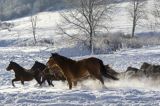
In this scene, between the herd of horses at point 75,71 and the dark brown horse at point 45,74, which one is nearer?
the herd of horses at point 75,71

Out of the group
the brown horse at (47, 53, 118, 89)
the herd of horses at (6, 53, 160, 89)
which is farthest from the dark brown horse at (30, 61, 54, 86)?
the brown horse at (47, 53, 118, 89)

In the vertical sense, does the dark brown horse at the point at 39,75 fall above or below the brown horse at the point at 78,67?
below

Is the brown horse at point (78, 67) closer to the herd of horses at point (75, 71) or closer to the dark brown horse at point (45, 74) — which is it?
the herd of horses at point (75, 71)

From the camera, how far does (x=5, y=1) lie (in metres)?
152

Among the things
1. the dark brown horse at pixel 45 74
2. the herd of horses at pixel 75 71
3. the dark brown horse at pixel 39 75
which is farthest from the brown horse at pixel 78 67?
the dark brown horse at pixel 39 75

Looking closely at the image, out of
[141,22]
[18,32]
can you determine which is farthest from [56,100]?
[18,32]

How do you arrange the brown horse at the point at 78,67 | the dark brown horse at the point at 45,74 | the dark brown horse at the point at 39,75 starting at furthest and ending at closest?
the dark brown horse at the point at 39,75 < the dark brown horse at the point at 45,74 < the brown horse at the point at 78,67

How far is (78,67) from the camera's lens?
13609mm

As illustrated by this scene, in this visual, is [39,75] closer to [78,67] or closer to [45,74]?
[45,74]

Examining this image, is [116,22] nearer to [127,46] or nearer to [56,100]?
[127,46]

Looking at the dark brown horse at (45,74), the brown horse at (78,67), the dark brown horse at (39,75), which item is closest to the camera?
the brown horse at (78,67)

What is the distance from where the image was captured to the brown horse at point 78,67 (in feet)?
44.3

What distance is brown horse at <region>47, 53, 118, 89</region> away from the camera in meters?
13.5

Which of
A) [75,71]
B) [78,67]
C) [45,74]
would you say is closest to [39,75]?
[45,74]
